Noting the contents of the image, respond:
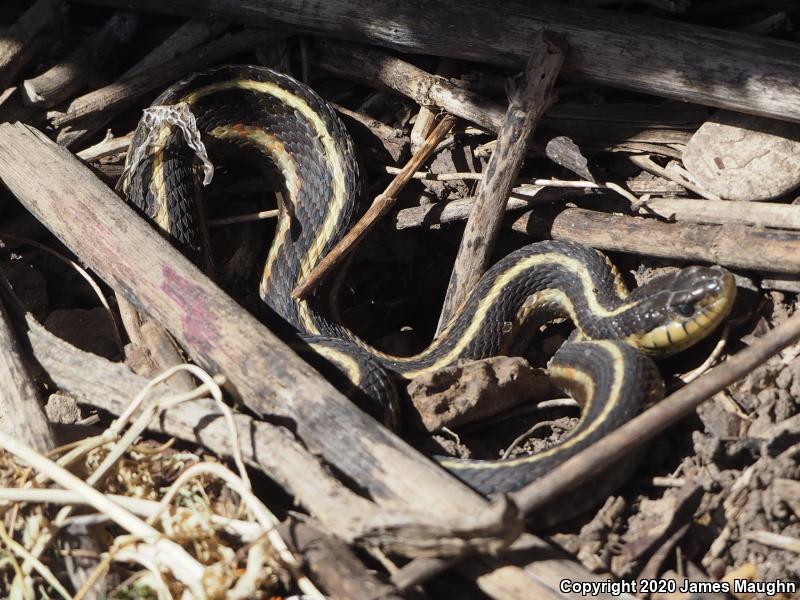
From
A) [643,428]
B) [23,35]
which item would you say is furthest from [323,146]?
[643,428]

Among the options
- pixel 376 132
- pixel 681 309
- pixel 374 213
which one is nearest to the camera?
pixel 681 309

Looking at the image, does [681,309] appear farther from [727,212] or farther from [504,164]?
[504,164]

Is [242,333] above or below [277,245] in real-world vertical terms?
below

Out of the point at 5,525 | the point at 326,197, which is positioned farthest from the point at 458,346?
the point at 5,525

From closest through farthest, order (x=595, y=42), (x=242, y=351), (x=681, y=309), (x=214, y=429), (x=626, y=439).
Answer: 1. (x=626, y=439)
2. (x=214, y=429)
3. (x=242, y=351)
4. (x=681, y=309)
5. (x=595, y=42)

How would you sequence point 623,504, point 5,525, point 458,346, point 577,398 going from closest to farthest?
point 5,525
point 623,504
point 577,398
point 458,346

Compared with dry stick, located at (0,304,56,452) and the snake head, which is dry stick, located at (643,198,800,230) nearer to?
the snake head

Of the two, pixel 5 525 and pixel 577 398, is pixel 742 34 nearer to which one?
pixel 577 398

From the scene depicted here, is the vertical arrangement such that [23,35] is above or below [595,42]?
below
